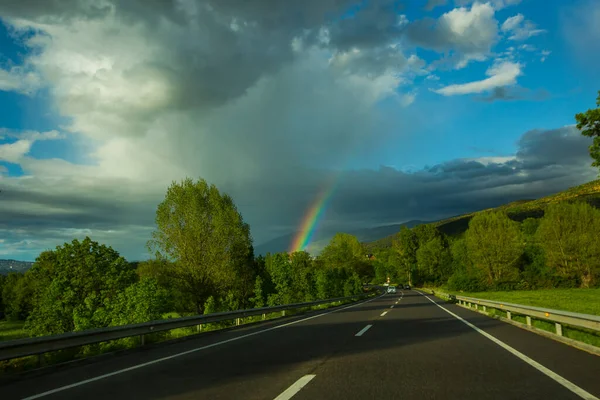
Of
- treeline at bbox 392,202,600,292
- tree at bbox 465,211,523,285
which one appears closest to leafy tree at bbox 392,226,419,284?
treeline at bbox 392,202,600,292

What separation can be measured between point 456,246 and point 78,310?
Result: 80368 mm

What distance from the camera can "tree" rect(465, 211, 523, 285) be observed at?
72.1 meters

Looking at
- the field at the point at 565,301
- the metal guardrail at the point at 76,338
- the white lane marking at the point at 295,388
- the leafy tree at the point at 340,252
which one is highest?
the leafy tree at the point at 340,252

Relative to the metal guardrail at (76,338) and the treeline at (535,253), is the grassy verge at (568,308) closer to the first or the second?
the metal guardrail at (76,338)

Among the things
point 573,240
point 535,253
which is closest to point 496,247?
point 535,253

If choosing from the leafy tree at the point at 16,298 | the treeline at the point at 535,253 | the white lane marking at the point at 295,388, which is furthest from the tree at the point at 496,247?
the leafy tree at the point at 16,298

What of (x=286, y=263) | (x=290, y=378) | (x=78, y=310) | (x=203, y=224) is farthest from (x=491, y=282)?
(x=290, y=378)

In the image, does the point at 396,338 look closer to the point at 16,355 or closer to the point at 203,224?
the point at 16,355

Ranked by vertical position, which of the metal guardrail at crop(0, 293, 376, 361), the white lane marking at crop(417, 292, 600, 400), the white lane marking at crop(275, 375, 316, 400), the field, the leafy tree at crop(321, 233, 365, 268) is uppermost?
the leafy tree at crop(321, 233, 365, 268)

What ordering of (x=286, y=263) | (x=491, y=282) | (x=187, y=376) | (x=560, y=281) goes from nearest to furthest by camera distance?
1. (x=187, y=376)
2. (x=286, y=263)
3. (x=560, y=281)
4. (x=491, y=282)

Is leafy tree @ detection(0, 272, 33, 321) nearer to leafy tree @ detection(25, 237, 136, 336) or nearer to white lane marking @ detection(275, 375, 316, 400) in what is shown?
leafy tree @ detection(25, 237, 136, 336)

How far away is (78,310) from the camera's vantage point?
40.6m

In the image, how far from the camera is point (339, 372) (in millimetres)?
6910

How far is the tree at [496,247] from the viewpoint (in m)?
72.1
